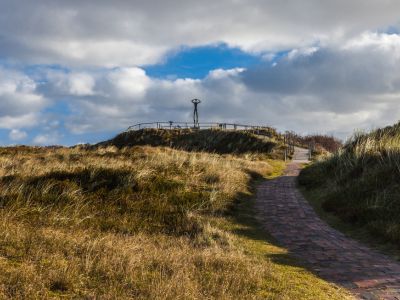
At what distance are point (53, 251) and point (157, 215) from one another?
4.92 m

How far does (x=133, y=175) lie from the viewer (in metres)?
14.0

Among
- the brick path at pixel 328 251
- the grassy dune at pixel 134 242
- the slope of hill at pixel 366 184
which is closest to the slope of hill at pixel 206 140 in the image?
the slope of hill at pixel 366 184

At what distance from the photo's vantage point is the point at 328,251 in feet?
29.8

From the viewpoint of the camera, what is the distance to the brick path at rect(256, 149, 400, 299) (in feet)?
22.6

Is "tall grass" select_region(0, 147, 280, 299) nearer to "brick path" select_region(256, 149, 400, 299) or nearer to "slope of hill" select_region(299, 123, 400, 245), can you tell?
→ "brick path" select_region(256, 149, 400, 299)

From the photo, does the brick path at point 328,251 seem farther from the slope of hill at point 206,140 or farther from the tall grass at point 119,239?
the slope of hill at point 206,140

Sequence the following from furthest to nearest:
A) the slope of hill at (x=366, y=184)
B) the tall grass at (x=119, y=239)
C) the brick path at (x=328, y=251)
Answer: the slope of hill at (x=366, y=184), the brick path at (x=328, y=251), the tall grass at (x=119, y=239)

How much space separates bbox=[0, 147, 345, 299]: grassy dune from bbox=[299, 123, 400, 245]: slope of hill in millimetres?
2781

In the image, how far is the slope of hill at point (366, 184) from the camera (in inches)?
446

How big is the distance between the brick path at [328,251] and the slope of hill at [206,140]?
85.8ft

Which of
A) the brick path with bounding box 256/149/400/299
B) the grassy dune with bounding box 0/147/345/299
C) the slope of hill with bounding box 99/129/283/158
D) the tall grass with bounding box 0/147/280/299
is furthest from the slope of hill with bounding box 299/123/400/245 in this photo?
the slope of hill with bounding box 99/129/283/158

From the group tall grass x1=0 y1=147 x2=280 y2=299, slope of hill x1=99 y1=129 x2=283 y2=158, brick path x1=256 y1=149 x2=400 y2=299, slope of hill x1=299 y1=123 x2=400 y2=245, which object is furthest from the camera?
slope of hill x1=99 y1=129 x2=283 y2=158

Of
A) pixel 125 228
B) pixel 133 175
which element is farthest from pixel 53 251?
pixel 133 175

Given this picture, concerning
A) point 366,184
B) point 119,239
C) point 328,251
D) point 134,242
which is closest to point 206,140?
point 366,184
